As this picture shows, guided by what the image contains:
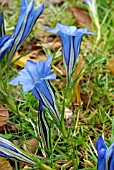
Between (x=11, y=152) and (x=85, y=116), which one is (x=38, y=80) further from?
(x=85, y=116)

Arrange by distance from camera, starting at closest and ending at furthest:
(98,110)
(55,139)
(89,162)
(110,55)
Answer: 1. (89,162)
2. (55,139)
3. (98,110)
4. (110,55)

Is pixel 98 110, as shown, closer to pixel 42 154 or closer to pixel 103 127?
pixel 103 127

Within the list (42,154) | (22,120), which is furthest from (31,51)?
(42,154)

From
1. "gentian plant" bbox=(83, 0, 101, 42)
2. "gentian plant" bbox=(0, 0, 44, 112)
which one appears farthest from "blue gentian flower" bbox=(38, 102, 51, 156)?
"gentian plant" bbox=(83, 0, 101, 42)

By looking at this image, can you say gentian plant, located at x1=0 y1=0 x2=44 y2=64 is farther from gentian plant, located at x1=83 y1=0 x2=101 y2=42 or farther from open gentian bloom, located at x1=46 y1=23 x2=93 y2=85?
gentian plant, located at x1=83 y1=0 x2=101 y2=42

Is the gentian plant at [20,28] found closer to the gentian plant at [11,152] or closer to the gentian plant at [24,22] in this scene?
the gentian plant at [24,22]

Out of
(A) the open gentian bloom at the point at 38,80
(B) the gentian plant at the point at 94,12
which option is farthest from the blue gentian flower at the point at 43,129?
(B) the gentian plant at the point at 94,12
